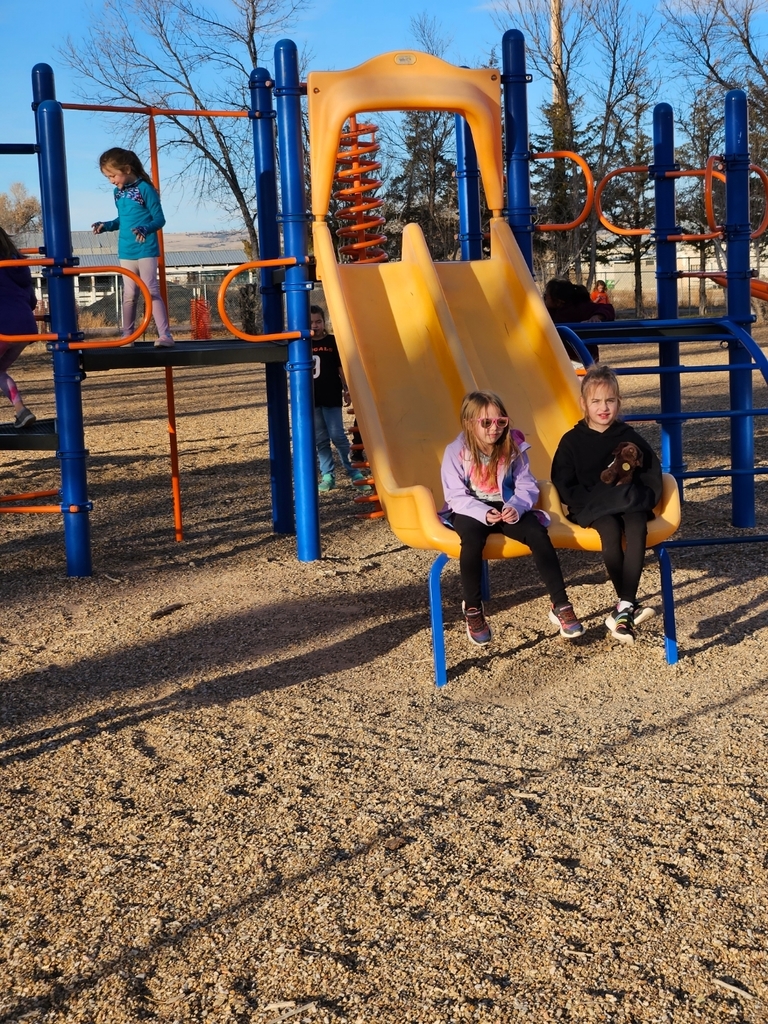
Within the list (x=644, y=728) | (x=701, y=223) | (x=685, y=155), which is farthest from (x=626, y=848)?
(x=701, y=223)

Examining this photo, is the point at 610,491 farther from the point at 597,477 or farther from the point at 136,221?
the point at 136,221

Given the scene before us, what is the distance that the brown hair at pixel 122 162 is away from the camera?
23.8ft

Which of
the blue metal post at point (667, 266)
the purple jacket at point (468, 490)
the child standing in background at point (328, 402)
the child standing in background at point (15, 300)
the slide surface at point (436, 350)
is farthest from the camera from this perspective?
the child standing in background at point (328, 402)

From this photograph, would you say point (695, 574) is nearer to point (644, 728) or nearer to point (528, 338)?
point (528, 338)

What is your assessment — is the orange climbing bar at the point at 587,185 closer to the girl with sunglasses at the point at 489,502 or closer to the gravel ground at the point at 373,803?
the gravel ground at the point at 373,803

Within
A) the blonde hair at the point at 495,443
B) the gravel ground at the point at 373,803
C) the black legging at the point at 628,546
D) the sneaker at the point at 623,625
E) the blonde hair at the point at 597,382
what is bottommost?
the gravel ground at the point at 373,803

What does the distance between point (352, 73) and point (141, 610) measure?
10.6ft

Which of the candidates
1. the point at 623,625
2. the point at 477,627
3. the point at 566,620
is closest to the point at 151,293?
the point at 477,627

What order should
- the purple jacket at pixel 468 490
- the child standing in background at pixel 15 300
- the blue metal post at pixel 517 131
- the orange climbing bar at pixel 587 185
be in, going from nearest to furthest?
the purple jacket at pixel 468 490, the child standing in background at pixel 15 300, the blue metal post at pixel 517 131, the orange climbing bar at pixel 587 185

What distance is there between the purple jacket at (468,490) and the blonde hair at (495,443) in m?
0.03

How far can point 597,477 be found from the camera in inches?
208

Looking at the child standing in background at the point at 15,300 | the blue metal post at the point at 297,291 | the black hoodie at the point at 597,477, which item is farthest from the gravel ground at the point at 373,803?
the child standing in background at the point at 15,300

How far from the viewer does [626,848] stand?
126 inches

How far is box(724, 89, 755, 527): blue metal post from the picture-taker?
7.33m
